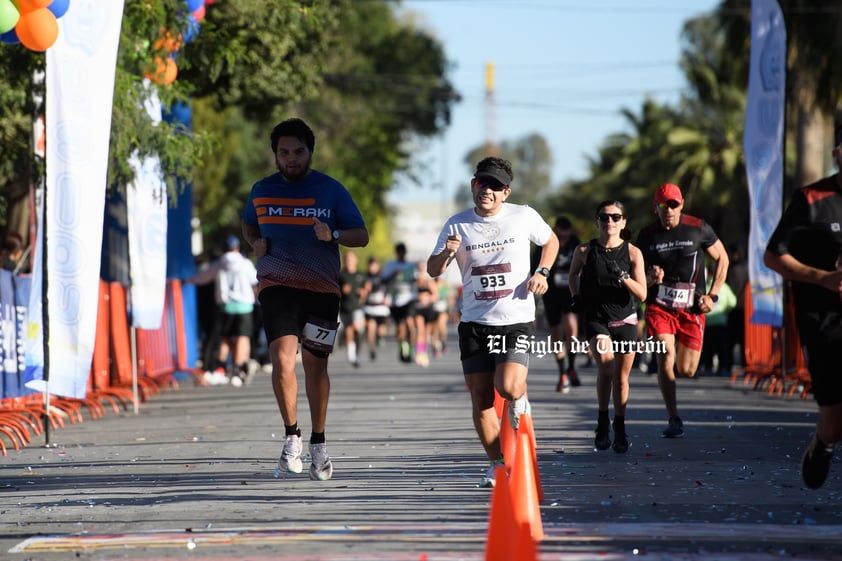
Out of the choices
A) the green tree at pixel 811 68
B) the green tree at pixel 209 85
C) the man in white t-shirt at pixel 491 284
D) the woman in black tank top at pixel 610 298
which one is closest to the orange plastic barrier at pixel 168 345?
the green tree at pixel 209 85

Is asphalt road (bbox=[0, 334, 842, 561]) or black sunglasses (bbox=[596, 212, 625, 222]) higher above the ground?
black sunglasses (bbox=[596, 212, 625, 222])

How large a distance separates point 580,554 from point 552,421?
728 centimetres

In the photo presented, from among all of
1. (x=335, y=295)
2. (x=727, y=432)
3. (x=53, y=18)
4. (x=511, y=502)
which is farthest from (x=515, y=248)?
(x=53, y=18)

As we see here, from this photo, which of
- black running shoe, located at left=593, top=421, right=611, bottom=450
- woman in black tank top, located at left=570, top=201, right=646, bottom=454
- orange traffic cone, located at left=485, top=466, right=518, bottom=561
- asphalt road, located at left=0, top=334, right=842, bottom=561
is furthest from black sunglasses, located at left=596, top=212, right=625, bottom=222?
orange traffic cone, located at left=485, top=466, right=518, bottom=561

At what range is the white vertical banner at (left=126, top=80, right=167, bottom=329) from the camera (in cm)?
1619

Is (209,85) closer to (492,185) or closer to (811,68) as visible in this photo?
(811,68)

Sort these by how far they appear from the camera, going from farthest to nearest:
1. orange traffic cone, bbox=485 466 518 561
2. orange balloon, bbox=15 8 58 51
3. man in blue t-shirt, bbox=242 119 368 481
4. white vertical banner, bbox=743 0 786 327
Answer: white vertical banner, bbox=743 0 786 327 → orange balloon, bbox=15 8 58 51 → man in blue t-shirt, bbox=242 119 368 481 → orange traffic cone, bbox=485 466 518 561

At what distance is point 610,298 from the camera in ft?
38.5

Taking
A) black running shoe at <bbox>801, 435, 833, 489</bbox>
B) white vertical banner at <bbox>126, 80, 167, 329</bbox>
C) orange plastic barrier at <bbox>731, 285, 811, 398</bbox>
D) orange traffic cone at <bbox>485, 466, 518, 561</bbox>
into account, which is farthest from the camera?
orange plastic barrier at <bbox>731, 285, 811, 398</bbox>

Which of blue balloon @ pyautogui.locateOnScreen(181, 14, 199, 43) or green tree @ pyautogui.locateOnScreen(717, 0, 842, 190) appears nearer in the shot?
blue balloon @ pyautogui.locateOnScreen(181, 14, 199, 43)

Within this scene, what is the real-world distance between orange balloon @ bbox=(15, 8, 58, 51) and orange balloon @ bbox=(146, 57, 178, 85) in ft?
11.4

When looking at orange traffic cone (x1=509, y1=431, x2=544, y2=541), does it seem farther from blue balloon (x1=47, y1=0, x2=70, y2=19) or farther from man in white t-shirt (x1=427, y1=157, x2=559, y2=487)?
blue balloon (x1=47, y1=0, x2=70, y2=19)

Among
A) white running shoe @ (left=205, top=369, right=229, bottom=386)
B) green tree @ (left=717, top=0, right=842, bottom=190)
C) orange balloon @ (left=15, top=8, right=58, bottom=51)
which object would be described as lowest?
white running shoe @ (left=205, top=369, right=229, bottom=386)

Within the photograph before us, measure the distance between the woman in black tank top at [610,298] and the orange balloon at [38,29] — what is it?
4.71 meters
